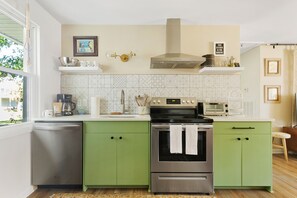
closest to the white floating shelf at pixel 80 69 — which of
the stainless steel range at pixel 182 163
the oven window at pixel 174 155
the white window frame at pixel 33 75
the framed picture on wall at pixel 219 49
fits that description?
the white window frame at pixel 33 75

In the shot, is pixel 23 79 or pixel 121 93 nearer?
pixel 23 79

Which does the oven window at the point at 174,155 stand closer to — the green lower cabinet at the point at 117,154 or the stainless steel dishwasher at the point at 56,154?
the green lower cabinet at the point at 117,154

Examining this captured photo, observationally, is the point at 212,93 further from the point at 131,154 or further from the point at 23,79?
the point at 23,79

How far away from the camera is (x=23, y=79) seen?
228 centimetres

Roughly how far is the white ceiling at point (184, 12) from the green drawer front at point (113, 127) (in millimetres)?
1530

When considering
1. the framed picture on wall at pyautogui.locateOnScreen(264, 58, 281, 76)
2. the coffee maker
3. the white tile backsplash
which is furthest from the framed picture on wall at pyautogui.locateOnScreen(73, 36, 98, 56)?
the framed picture on wall at pyautogui.locateOnScreen(264, 58, 281, 76)

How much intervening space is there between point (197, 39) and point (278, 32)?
1.61m

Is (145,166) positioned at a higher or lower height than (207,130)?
lower

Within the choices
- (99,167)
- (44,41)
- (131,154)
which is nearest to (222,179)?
(131,154)

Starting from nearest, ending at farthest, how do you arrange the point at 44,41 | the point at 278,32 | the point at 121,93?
the point at 44,41, the point at 121,93, the point at 278,32

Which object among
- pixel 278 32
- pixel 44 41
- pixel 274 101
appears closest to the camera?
pixel 44 41

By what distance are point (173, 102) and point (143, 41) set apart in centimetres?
111

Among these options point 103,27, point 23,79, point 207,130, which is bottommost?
point 207,130

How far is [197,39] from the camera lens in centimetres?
301
